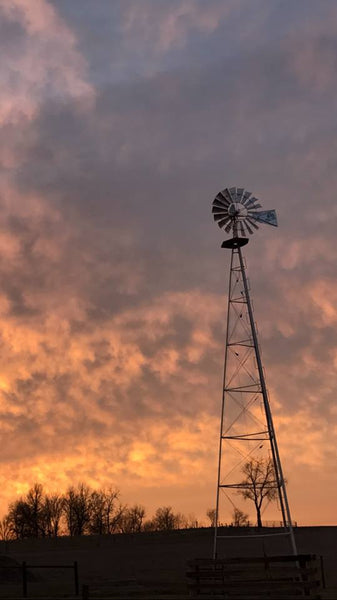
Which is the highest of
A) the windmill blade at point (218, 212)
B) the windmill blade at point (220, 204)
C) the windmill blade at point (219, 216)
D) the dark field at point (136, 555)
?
the windmill blade at point (220, 204)

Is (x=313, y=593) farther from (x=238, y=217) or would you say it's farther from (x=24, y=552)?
(x=24, y=552)

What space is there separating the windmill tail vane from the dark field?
2066 cm

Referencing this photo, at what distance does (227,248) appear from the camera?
1812 inches

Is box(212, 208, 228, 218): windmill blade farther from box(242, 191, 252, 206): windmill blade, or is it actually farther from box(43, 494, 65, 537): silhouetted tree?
box(43, 494, 65, 537): silhouetted tree

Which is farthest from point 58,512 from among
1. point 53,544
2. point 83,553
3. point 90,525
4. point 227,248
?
point 227,248

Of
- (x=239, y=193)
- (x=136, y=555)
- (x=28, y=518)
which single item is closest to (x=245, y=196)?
(x=239, y=193)

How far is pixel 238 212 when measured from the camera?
4662cm

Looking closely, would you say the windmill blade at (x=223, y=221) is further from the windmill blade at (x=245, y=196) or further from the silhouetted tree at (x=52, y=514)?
the silhouetted tree at (x=52, y=514)

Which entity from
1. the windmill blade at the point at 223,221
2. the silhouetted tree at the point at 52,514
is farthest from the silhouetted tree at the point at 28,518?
the windmill blade at the point at 223,221

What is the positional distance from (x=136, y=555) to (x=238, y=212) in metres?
50.7

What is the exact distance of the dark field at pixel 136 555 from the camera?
42.9 meters

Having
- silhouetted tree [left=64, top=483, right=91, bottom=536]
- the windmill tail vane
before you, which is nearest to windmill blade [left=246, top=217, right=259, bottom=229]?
the windmill tail vane

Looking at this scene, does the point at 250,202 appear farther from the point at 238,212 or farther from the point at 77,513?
the point at 77,513

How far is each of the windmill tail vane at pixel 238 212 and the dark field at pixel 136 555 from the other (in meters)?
20.7
